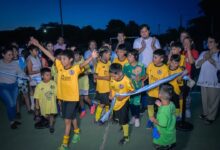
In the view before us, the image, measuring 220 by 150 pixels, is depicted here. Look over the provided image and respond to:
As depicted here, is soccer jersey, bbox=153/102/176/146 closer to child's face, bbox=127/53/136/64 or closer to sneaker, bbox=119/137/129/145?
sneaker, bbox=119/137/129/145

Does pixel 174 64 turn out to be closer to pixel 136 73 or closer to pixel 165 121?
pixel 136 73

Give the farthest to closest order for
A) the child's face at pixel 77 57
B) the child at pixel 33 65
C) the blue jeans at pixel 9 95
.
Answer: the child's face at pixel 77 57, the child at pixel 33 65, the blue jeans at pixel 9 95

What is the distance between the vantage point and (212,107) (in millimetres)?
5309

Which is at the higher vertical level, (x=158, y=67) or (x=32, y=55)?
(x=32, y=55)

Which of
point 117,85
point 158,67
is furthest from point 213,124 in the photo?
point 117,85

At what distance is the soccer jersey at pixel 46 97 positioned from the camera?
5.34m

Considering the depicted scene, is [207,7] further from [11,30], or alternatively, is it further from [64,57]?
[11,30]

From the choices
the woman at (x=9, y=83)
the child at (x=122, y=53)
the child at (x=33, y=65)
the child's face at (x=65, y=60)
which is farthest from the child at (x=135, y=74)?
the woman at (x=9, y=83)

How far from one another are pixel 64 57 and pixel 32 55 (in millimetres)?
2419

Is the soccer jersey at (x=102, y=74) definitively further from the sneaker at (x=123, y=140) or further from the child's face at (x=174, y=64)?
the child's face at (x=174, y=64)

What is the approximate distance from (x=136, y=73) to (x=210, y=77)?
175cm

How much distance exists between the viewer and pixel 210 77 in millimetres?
5203

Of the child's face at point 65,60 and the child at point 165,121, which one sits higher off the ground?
the child's face at point 65,60

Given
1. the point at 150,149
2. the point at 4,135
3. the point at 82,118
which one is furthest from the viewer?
the point at 82,118
